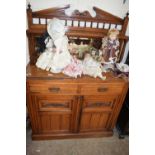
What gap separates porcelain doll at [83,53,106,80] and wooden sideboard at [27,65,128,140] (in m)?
0.05

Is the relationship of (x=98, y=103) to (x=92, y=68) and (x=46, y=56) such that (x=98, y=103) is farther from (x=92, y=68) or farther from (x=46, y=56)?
(x=46, y=56)

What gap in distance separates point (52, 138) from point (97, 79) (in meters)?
0.93

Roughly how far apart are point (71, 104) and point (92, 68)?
1.40 feet

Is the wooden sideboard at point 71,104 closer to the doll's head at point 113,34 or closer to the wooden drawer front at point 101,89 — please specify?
the wooden drawer front at point 101,89

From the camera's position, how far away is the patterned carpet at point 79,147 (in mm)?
1649

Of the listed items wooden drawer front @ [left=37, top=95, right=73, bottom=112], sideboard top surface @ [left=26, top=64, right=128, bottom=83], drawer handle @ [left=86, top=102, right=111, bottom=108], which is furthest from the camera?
drawer handle @ [left=86, top=102, right=111, bottom=108]

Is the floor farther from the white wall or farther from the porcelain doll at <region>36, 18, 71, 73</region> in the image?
the white wall

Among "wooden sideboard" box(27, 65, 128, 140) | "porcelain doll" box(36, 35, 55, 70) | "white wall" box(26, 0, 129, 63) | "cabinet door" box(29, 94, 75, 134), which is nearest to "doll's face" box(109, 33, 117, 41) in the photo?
"white wall" box(26, 0, 129, 63)

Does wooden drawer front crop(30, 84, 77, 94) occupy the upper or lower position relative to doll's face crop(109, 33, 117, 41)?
lower

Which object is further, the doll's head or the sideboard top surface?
the doll's head

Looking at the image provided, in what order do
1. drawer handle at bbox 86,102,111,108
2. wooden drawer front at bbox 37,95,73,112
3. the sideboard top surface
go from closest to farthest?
1. the sideboard top surface
2. wooden drawer front at bbox 37,95,73,112
3. drawer handle at bbox 86,102,111,108

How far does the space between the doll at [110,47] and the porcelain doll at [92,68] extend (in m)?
0.15

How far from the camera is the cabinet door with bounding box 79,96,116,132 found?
1.53 m
